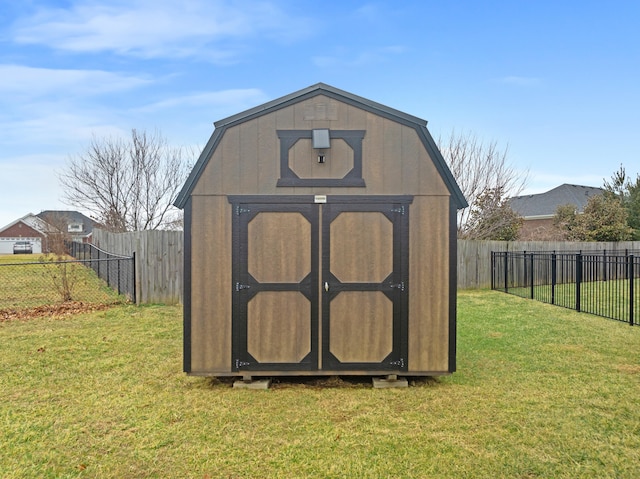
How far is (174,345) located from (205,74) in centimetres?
838

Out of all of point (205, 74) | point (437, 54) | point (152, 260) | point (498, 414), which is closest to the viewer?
point (498, 414)

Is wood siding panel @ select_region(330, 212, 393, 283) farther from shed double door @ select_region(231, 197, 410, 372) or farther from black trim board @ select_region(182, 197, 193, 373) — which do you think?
black trim board @ select_region(182, 197, 193, 373)

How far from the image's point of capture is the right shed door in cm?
440

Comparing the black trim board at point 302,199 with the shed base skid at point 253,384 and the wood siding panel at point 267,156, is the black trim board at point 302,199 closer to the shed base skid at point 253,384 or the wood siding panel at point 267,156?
the wood siding panel at point 267,156

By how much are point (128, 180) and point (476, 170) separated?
14.9 metres

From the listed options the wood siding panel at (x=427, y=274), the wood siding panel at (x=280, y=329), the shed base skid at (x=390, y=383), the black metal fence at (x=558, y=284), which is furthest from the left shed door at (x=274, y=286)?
the black metal fence at (x=558, y=284)

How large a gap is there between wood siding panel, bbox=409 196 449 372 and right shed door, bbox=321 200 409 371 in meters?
0.08

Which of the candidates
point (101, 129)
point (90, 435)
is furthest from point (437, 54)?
point (101, 129)

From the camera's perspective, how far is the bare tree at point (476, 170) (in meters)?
18.5

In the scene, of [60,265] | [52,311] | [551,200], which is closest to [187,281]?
[52,311]

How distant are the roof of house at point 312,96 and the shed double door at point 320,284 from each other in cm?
50

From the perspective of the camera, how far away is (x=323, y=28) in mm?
9844

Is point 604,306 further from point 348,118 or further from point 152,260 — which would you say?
point 152,260

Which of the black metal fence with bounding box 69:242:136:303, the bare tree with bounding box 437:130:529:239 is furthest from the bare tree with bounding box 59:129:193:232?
the bare tree with bounding box 437:130:529:239
